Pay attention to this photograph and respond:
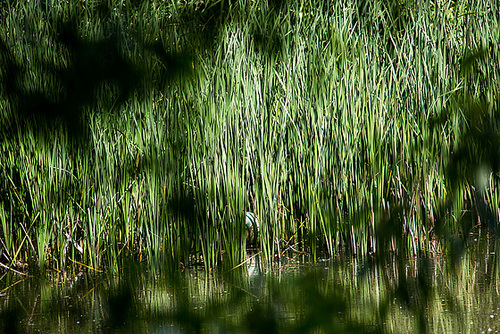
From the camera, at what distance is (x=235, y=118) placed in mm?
2809

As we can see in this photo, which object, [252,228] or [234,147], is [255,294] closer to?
[234,147]

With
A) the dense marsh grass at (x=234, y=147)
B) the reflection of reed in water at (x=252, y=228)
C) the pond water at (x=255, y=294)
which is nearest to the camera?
the pond water at (x=255, y=294)

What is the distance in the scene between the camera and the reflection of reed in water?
313cm

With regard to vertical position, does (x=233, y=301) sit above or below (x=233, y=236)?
below

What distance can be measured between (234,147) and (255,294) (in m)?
0.87

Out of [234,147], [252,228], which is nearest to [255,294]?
[234,147]

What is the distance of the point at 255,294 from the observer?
2303mm

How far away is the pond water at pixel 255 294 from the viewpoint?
193cm

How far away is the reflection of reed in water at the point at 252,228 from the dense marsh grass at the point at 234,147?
0.15 meters

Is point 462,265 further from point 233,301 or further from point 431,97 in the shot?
point 233,301

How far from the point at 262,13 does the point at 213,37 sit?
319 millimetres

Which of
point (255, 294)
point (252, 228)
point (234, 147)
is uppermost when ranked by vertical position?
point (234, 147)

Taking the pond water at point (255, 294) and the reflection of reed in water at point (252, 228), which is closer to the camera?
the pond water at point (255, 294)

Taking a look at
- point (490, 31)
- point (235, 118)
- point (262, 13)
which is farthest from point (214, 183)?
point (490, 31)
